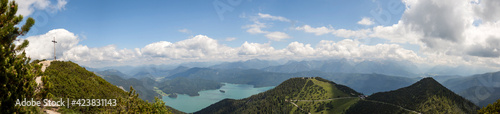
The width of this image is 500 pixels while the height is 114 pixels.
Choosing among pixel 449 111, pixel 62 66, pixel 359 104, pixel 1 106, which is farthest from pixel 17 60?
pixel 359 104

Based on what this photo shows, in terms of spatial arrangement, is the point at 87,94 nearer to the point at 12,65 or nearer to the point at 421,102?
the point at 12,65

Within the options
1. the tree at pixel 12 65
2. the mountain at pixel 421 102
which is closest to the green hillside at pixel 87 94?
the tree at pixel 12 65

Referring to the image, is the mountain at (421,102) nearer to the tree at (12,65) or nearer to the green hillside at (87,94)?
the green hillside at (87,94)

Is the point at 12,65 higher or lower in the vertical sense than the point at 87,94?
higher

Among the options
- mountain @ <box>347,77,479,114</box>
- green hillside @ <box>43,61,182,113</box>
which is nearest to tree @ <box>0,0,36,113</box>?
green hillside @ <box>43,61,182,113</box>

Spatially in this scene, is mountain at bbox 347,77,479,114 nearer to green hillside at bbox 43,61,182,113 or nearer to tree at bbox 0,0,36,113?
green hillside at bbox 43,61,182,113

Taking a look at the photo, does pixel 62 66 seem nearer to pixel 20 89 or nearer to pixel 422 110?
pixel 20 89

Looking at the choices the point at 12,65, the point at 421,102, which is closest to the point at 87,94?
the point at 12,65
